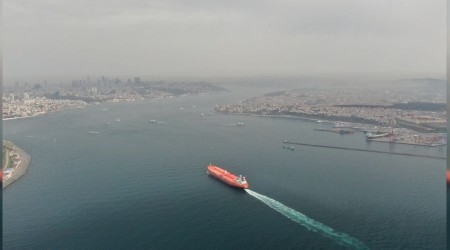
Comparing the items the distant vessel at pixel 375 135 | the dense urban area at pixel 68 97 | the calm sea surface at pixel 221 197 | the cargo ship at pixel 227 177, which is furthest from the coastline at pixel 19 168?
the distant vessel at pixel 375 135

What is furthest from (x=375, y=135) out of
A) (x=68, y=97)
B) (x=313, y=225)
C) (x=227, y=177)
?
(x=68, y=97)

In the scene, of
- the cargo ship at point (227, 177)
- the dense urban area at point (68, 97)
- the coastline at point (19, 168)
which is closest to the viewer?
the cargo ship at point (227, 177)

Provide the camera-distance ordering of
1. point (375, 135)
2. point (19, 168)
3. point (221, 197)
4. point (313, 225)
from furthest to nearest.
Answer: point (375, 135), point (19, 168), point (221, 197), point (313, 225)

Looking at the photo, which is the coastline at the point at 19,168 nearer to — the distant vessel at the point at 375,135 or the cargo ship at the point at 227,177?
the cargo ship at the point at 227,177

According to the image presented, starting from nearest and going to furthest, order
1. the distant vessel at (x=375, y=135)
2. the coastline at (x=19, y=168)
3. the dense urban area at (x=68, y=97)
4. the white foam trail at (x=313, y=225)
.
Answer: the white foam trail at (x=313, y=225)
the coastline at (x=19, y=168)
the distant vessel at (x=375, y=135)
the dense urban area at (x=68, y=97)

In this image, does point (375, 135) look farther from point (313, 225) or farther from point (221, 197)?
point (313, 225)

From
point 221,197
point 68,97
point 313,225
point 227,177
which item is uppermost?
point 68,97
